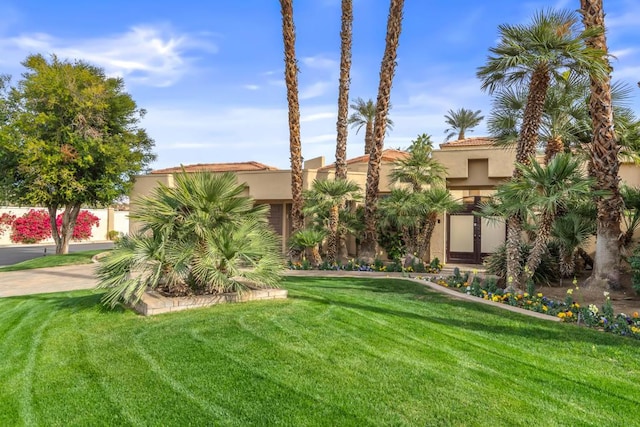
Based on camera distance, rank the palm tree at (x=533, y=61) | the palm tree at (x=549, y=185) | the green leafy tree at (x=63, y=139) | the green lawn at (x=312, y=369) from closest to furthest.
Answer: the green lawn at (x=312, y=369), the palm tree at (x=549, y=185), the palm tree at (x=533, y=61), the green leafy tree at (x=63, y=139)

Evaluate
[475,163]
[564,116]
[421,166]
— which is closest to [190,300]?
[421,166]

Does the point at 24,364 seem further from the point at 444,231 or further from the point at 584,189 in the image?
the point at 444,231

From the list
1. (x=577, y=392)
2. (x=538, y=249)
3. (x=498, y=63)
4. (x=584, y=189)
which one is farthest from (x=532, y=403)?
(x=498, y=63)

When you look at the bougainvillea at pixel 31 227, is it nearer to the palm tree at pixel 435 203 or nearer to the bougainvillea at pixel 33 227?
the bougainvillea at pixel 33 227

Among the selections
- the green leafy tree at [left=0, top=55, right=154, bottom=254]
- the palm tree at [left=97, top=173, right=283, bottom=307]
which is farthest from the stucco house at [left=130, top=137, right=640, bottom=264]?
the palm tree at [left=97, top=173, right=283, bottom=307]

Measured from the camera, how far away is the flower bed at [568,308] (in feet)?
21.1

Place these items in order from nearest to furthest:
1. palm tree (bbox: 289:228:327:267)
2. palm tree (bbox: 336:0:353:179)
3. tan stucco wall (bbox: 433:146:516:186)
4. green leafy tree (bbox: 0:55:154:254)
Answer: palm tree (bbox: 289:228:327:267) < palm tree (bbox: 336:0:353:179) < tan stucco wall (bbox: 433:146:516:186) < green leafy tree (bbox: 0:55:154:254)

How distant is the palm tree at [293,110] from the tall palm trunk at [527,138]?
8.38 meters

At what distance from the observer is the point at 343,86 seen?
16.0m

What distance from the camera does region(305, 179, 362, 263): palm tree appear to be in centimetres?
1461

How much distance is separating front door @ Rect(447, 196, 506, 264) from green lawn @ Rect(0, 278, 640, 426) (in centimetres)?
1109

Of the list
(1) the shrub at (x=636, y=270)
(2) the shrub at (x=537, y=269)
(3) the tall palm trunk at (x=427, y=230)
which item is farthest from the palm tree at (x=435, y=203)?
(1) the shrub at (x=636, y=270)

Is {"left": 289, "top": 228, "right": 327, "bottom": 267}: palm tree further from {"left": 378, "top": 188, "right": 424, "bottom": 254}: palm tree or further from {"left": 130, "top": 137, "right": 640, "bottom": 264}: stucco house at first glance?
{"left": 130, "top": 137, "right": 640, "bottom": 264}: stucco house

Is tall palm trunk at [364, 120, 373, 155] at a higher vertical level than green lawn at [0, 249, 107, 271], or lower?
higher
